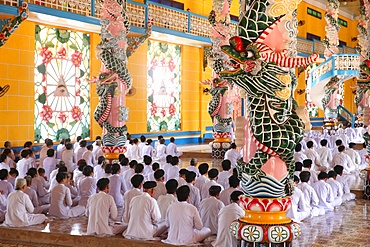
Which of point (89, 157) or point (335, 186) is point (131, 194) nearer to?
point (335, 186)

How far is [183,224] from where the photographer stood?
24.8ft

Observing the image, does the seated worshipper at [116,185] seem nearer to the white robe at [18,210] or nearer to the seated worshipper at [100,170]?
the seated worshipper at [100,170]

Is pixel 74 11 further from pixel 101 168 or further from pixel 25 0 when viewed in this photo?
pixel 101 168

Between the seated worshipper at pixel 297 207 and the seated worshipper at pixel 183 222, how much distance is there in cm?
206

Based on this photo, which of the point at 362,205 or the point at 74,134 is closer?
the point at 362,205

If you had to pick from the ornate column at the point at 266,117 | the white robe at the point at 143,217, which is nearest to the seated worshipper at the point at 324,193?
the white robe at the point at 143,217

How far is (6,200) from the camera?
9172 millimetres

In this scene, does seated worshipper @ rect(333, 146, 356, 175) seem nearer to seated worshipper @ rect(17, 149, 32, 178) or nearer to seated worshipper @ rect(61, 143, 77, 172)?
seated worshipper @ rect(61, 143, 77, 172)

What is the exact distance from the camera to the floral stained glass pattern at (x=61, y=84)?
16.5 metres

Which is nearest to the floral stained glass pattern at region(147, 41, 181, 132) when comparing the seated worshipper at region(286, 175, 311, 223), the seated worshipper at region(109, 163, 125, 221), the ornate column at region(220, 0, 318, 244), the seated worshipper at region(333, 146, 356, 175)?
the seated worshipper at region(333, 146, 356, 175)

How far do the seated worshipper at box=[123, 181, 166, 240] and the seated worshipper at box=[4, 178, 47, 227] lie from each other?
1743 millimetres

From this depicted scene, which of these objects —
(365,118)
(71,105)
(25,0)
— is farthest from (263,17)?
(71,105)

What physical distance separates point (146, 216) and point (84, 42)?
37.2 feet

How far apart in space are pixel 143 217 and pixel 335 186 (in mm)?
4486
